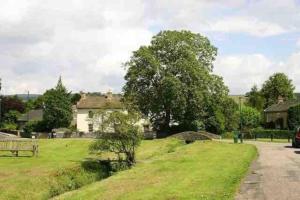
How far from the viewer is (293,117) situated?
83.8 meters

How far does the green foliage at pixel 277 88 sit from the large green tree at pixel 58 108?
53223 mm

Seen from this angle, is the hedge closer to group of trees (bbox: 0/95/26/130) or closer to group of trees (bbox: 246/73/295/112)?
group of trees (bbox: 246/73/295/112)

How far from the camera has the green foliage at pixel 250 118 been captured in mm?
95938

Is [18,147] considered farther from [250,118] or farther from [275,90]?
[275,90]

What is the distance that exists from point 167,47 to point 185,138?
78.7 ft

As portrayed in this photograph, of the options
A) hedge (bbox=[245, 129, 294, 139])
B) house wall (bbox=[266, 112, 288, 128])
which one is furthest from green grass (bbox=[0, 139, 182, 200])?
house wall (bbox=[266, 112, 288, 128])

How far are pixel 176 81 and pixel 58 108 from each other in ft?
95.8

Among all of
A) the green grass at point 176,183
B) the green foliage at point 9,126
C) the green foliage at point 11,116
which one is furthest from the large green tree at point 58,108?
the green grass at point 176,183

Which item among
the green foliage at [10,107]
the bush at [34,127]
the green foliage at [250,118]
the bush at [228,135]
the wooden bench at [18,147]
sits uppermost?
the green foliage at [10,107]

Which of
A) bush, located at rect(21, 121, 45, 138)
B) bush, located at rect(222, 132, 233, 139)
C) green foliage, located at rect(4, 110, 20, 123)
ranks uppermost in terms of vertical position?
green foliage, located at rect(4, 110, 20, 123)

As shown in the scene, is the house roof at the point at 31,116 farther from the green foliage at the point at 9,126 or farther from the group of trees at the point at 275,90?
the group of trees at the point at 275,90

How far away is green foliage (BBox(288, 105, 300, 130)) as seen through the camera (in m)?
82.9

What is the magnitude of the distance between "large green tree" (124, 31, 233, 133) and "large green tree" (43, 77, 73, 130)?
18058mm

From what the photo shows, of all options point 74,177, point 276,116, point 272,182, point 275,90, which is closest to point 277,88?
point 275,90
